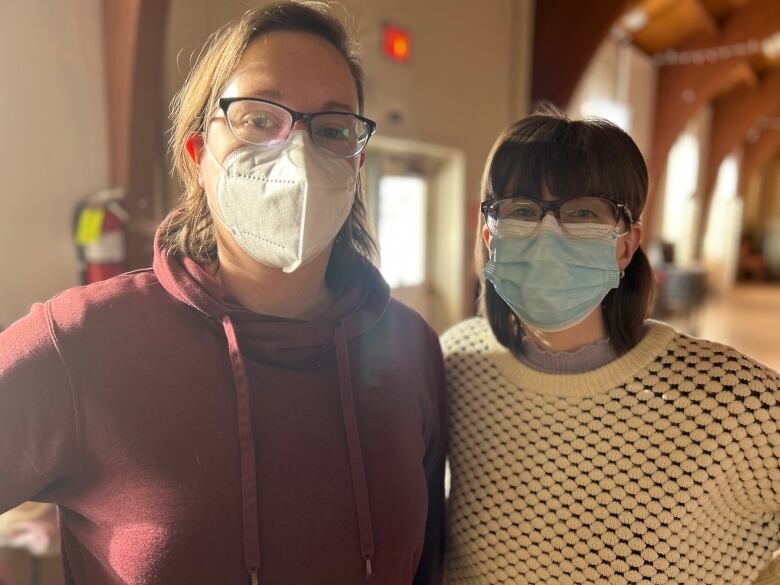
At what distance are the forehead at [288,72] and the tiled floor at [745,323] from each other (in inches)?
148

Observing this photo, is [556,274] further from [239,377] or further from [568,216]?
[239,377]

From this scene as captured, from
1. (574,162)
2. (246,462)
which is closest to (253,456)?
(246,462)

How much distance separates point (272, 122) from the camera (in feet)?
2.41

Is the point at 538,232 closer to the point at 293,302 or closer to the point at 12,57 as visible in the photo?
the point at 293,302

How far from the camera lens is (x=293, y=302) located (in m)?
0.82

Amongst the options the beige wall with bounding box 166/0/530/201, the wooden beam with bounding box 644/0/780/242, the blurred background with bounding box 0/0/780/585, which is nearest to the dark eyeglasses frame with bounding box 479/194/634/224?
the blurred background with bounding box 0/0/780/585

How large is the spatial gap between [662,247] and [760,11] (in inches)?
107

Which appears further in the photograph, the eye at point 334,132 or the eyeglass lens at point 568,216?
the eyeglass lens at point 568,216

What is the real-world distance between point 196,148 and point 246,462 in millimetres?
451

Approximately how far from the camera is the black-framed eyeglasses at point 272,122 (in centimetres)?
72

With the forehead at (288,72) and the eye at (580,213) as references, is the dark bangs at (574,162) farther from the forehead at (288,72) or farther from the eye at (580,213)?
the forehead at (288,72)

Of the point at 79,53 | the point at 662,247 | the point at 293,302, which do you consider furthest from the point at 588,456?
the point at 662,247

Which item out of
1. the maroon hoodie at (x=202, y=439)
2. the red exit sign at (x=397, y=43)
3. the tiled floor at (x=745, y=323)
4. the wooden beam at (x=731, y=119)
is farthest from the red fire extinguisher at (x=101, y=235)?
the wooden beam at (x=731, y=119)

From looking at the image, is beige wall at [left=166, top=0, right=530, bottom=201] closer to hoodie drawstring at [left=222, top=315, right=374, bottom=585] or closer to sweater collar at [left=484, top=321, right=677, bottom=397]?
sweater collar at [left=484, top=321, right=677, bottom=397]
